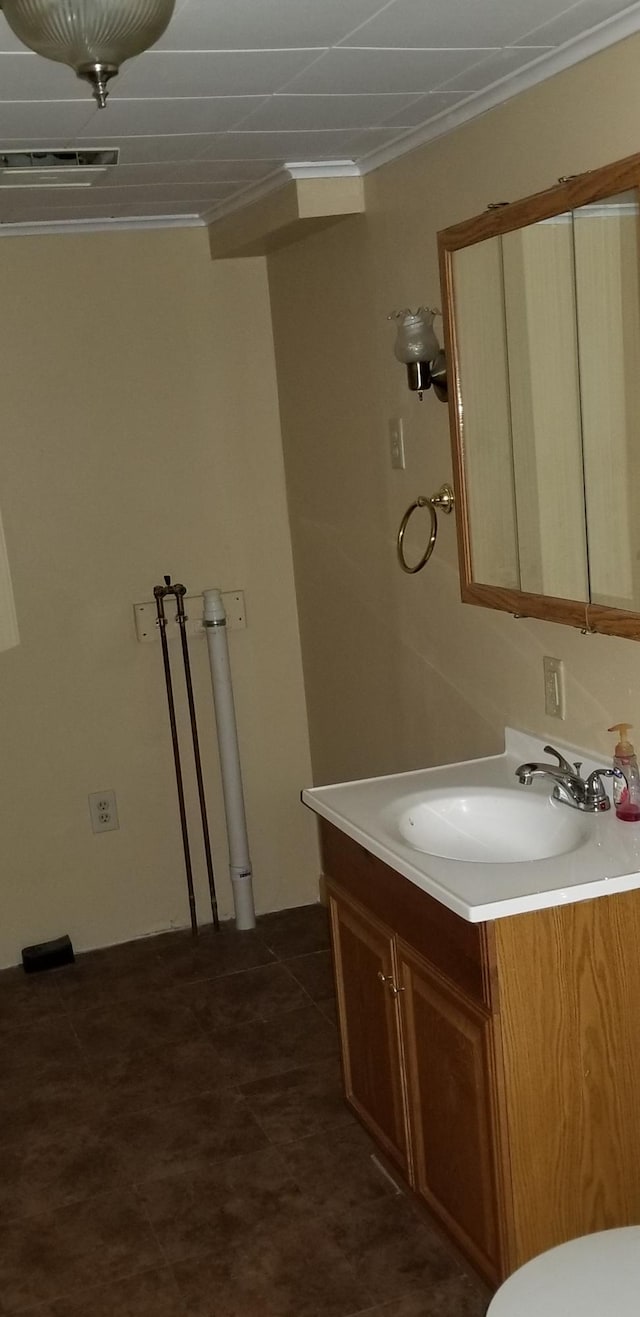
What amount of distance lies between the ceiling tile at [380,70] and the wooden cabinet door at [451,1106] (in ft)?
5.19

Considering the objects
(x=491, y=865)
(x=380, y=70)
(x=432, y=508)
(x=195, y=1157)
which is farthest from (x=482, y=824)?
(x=380, y=70)

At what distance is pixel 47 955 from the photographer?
12.7 ft

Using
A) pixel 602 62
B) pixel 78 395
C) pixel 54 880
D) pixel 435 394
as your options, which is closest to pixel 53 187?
pixel 78 395

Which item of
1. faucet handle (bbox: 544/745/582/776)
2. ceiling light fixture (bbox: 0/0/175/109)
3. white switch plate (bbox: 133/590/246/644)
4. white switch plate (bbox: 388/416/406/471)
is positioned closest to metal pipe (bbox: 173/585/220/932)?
white switch plate (bbox: 133/590/246/644)

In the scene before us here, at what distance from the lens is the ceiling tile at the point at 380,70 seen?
2.19m

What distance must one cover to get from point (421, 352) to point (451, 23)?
2.64ft

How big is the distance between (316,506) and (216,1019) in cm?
149

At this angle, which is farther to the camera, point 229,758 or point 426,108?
point 229,758

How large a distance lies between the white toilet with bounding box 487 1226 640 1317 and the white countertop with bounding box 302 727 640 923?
48cm

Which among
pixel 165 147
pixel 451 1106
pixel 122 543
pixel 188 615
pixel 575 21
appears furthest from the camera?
pixel 188 615

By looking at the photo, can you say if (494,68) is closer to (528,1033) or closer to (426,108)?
(426,108)

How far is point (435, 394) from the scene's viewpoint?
292 centimetres

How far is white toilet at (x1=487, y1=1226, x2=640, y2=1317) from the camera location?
1528 millimetres

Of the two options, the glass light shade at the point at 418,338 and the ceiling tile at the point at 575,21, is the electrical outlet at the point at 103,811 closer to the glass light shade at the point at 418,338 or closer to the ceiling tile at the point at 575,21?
the glass light shade at the point at 418,338
